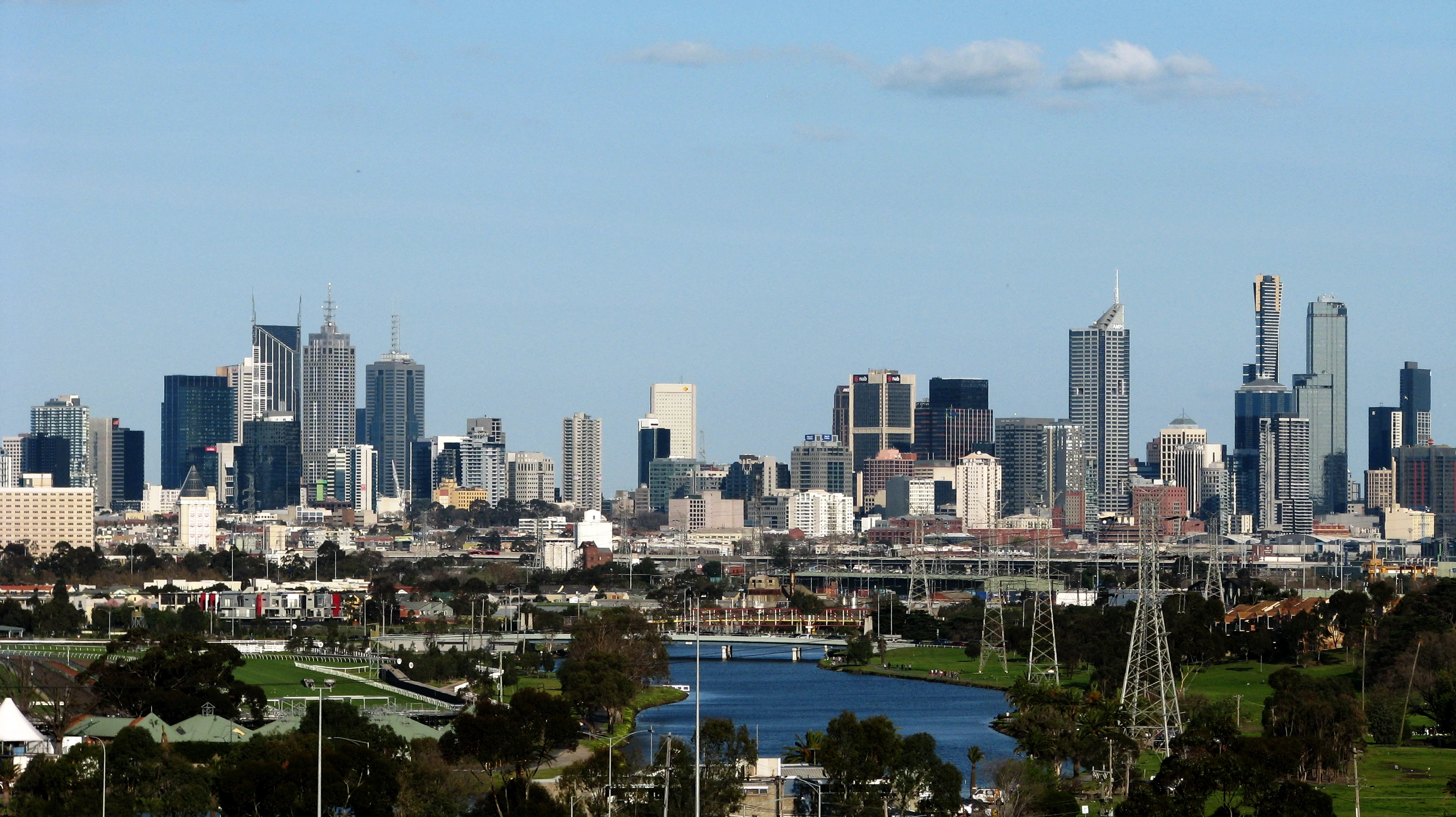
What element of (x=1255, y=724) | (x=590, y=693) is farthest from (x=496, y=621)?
(x=1255, y=724)

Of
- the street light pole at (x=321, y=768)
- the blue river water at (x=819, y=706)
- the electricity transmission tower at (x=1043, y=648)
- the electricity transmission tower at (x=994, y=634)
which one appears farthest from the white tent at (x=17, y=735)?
the electricity transmission tower at (x=994, y=634)

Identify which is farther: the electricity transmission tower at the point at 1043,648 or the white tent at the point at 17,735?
the electricity transmission tower at the point at 1043,648

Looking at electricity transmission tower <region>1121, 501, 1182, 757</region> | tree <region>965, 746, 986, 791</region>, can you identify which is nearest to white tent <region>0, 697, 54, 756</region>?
tree <region>965, 746, 986, 791</region>

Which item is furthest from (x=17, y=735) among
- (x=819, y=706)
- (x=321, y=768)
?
(x=819, y=706)

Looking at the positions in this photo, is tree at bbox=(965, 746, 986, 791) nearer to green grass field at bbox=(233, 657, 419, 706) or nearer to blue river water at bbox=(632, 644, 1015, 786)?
blue river water at bbox=(632, 644, 1015, 786)

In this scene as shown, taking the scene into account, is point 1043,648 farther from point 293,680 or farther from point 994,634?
point 293,680

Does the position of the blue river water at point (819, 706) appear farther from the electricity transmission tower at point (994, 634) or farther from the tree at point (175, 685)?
the tree at point (175, 685)
